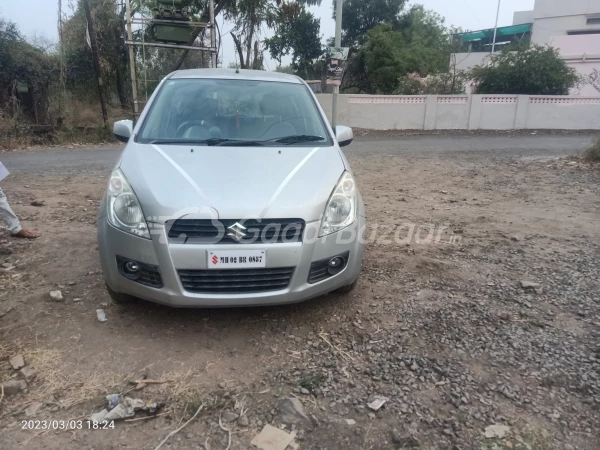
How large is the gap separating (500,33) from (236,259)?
4837 cm

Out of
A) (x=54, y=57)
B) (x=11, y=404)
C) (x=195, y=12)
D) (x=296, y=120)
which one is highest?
(x=195, y=12)

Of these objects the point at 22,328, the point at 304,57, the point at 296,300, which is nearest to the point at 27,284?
the point at 22,328

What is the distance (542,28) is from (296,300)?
145 ft

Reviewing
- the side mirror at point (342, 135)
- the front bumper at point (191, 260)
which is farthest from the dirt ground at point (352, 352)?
the side mirror at point (342, 135)

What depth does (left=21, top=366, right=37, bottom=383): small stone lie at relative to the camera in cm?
242

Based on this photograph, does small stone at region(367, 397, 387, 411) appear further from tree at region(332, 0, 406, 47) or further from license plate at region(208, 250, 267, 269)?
tree at region(332, 0, 406, 47)

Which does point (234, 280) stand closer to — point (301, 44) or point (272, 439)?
point (272, 439)

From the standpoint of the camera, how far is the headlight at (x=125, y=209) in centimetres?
270

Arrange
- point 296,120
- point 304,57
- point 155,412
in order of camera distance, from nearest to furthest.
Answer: point 155,412 → point 296,120 → point 304,57

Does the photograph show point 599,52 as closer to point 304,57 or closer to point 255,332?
point 304,57

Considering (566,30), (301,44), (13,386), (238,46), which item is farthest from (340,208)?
(566,30)

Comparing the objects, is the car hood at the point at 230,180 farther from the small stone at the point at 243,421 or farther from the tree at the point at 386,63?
the tree at the point at 386,63

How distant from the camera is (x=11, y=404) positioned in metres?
2.24

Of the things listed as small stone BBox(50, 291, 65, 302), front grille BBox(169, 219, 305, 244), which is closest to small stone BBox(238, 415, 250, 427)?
front grille BBox(169, 219, 305, 244)
